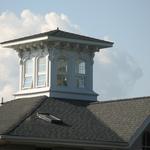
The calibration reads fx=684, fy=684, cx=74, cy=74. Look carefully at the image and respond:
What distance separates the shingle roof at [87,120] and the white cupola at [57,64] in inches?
35.6

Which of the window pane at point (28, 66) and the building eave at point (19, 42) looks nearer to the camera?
the building eave at point (19, 42)

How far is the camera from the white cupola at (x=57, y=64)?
36.5 metres

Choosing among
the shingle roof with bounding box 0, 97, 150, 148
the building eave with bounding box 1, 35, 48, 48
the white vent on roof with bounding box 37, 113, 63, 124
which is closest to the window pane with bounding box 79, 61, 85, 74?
the shingle roof with bounding box 0, 97, 150, 148

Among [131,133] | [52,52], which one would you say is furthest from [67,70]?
[131,133]

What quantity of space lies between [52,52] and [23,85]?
3.06 m

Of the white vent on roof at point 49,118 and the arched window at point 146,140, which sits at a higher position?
the white vent on roof at point 49,118

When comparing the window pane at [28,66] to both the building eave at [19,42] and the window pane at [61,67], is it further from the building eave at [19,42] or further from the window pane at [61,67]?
the window pane at [61,67]

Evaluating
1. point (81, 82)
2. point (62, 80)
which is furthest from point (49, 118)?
point (81, 82)

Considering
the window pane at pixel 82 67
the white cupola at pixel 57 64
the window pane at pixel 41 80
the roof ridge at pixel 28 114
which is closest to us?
the roof ridge at pixel 28 114

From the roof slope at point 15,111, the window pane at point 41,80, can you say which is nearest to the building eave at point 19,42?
the window pane at point 41,80

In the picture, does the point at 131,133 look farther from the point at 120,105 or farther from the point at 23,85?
the point at 23,85

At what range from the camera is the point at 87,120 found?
112 ft

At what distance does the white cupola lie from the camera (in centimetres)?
3647

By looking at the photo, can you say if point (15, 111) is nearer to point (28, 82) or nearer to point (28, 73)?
point (28, 82)
